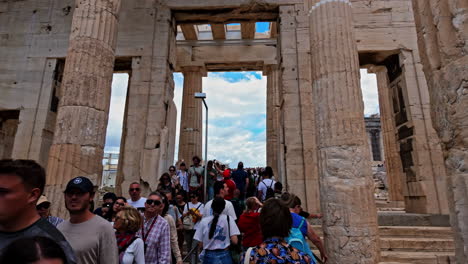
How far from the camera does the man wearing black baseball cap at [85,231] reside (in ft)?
7.67

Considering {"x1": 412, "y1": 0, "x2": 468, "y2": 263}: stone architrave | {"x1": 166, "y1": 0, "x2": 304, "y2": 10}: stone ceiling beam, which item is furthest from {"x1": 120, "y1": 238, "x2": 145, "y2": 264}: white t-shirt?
{"x1": 166, "y1": 0, "x2": 304, "y2": 10}: stone ceiling beam

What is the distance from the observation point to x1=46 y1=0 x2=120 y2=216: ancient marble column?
235 inches

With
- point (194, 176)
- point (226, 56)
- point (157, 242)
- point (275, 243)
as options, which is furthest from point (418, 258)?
point (226, 56)

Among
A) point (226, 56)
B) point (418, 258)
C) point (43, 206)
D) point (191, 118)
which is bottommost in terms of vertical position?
point (418, 258)

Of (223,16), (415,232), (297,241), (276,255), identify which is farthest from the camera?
(223,16)

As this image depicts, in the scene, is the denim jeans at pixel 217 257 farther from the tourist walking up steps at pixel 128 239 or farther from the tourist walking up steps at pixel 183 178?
the tourist walking up steps at pixel 183 178

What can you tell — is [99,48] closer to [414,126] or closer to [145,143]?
[145,143]

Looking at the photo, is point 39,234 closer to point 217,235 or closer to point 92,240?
point 92,240

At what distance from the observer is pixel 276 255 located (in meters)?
2.06

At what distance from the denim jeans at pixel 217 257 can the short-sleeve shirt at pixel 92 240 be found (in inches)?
76.2

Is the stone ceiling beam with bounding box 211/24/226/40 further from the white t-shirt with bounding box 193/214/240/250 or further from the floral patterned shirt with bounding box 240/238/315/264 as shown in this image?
the floral patterned shirt with bounding box 240/238/315/264

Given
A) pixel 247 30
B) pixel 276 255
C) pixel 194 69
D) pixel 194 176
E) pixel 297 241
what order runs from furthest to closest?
pixel 194 69 < pixel 247 30 < pixel 194 176 < pixel 297 241 < pixel 276 255

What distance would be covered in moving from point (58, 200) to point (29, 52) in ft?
27.4

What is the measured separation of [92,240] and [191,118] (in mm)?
13621
